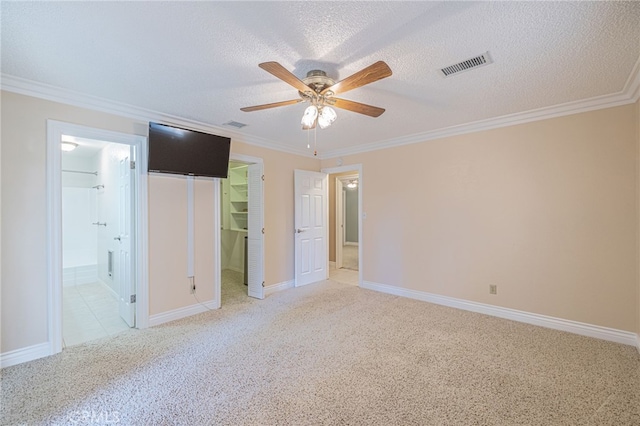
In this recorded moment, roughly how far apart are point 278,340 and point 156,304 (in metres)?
1.53

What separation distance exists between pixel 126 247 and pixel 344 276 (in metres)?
3.67

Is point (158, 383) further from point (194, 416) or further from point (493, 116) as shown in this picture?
point (493, 116)

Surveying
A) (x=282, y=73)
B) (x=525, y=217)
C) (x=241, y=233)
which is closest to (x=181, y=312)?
(x=241, y=233)

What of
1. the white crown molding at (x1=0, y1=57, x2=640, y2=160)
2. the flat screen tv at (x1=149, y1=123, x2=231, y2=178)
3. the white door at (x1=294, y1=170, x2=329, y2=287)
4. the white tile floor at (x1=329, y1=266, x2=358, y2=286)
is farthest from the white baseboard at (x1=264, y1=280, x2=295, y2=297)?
the white crown molding at (x1=0, y1=57, x2=640, y2=160)

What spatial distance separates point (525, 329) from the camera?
9.87 ft

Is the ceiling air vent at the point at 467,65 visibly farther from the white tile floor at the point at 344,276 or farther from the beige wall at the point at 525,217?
the white tile floor at the point at 344,276

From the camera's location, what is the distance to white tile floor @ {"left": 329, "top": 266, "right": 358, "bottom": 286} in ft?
16.7

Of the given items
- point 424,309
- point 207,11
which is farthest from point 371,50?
point 424,309

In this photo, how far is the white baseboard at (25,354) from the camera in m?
2.29

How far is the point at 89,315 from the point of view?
348 cm

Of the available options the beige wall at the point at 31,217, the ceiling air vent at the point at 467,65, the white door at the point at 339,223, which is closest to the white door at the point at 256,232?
the beige wall at the point at 31,217

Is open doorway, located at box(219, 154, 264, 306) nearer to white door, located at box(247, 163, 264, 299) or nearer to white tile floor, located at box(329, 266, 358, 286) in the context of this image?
white door, located at box(247, 163, 264, 299)

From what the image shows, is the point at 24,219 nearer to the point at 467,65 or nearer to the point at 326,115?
the point at 326,115

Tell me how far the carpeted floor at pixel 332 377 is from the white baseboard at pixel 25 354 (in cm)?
7
